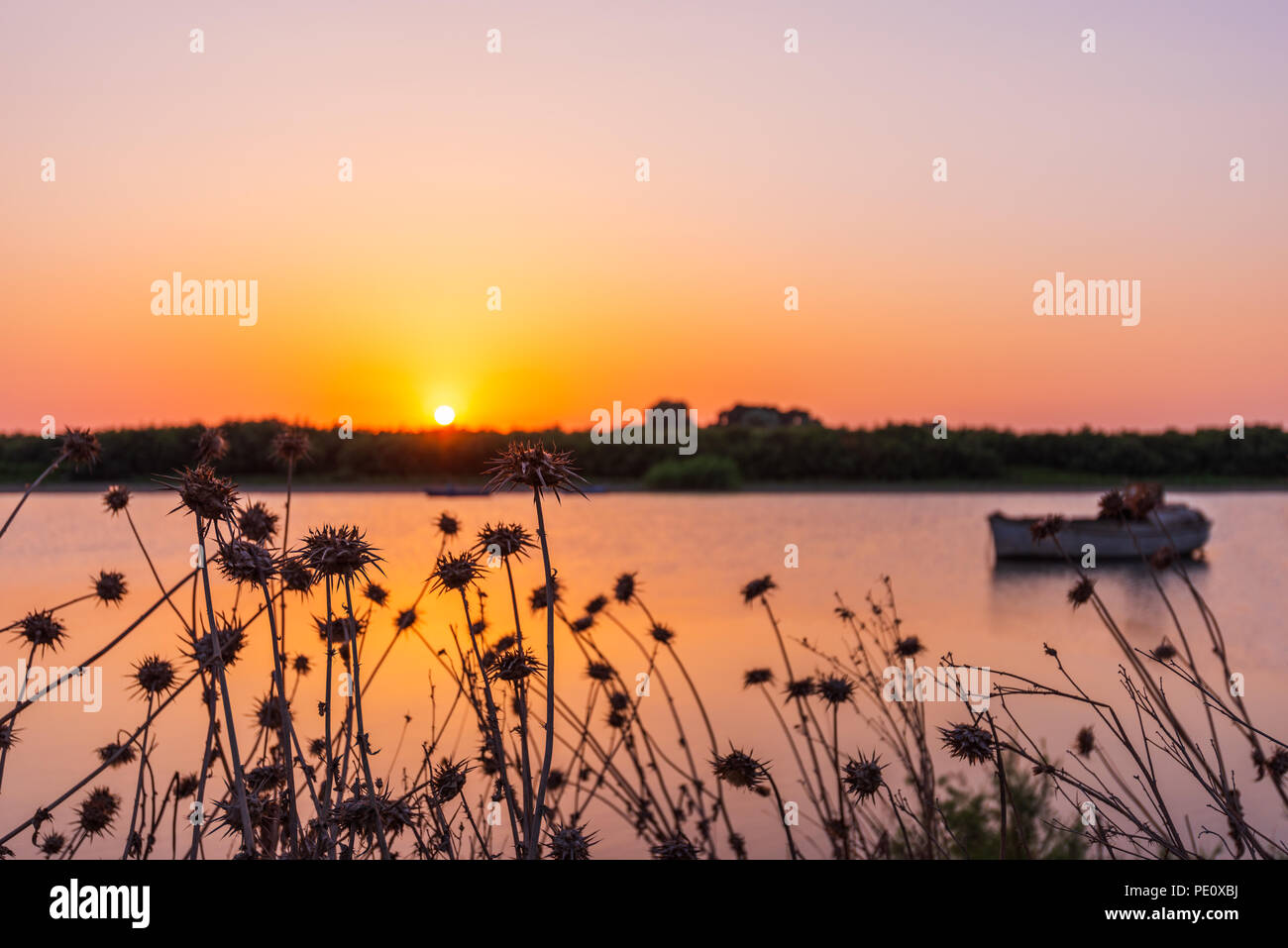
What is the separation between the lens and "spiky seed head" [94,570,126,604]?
3.59 m

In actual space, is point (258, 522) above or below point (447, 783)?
above

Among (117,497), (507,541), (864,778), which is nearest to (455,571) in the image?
(507,541)

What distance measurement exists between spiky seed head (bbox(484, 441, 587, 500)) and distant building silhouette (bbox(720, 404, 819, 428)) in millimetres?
74671

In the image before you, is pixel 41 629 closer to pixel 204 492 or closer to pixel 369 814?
pixel 204 492

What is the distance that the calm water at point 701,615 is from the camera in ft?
25.0

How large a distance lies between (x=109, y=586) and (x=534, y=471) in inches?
98.6

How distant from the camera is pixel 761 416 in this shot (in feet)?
263

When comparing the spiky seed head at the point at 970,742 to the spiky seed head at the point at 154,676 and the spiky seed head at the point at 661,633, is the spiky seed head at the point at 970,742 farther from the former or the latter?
the spiky seed head at the point at 154,676

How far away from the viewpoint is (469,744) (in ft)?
24.6

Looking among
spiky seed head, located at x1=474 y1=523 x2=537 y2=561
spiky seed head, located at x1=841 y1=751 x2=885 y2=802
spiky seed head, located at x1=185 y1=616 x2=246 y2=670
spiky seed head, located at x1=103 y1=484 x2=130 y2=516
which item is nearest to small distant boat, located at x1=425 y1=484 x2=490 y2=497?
spiky seed head, located at x1=103 y1=484 x2=130 y2=516

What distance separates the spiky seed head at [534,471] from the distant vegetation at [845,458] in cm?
5014

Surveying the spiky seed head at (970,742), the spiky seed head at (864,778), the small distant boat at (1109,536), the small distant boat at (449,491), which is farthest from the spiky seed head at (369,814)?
the small distant boat at (449,491)

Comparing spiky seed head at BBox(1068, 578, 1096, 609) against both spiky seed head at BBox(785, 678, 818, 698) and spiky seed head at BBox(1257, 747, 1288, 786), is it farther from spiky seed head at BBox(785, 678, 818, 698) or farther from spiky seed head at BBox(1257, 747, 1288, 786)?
spiky seed head at BBox(785, 678, 818, 698)

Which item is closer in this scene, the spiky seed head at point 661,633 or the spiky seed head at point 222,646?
the spiky seed head at point 222,646
